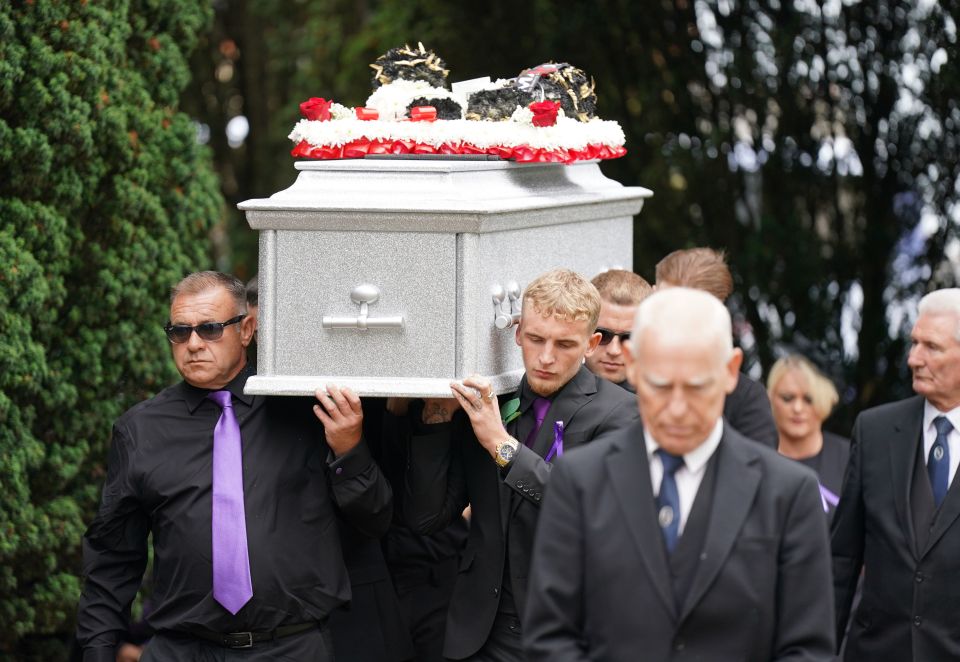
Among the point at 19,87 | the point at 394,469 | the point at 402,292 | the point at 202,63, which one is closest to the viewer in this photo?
the point at 402,292

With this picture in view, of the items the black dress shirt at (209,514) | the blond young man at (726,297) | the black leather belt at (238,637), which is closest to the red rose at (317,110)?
the black dress shirt at (209,514)

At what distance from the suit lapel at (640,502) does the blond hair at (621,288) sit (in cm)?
194

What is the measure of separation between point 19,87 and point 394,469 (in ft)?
7.18

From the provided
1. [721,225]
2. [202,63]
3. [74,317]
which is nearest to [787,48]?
[721,225]

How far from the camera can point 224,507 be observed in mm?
4836

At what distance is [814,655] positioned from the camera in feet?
11.1

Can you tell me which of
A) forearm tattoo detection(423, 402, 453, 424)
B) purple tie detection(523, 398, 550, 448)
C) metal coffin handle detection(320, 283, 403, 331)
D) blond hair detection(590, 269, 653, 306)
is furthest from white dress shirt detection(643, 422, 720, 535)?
blond hair detection(590, 269, 653, 306)

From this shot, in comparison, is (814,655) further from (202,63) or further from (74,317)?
(202,63)

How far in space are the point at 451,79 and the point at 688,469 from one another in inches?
271

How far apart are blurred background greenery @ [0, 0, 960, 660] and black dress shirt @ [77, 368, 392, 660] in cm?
103

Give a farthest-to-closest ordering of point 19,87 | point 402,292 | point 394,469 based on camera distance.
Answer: point 19,87, point 394,469, point 402,292

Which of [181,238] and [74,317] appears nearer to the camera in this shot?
[74,317]

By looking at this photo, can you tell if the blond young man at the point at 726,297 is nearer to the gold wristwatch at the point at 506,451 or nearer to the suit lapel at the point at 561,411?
the suit lapel at the point at 561,411

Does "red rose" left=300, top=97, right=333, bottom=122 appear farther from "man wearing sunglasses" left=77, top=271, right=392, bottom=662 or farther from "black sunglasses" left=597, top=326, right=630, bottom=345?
"black sunglasses" left=597, top=326, right=630, bottom=345
